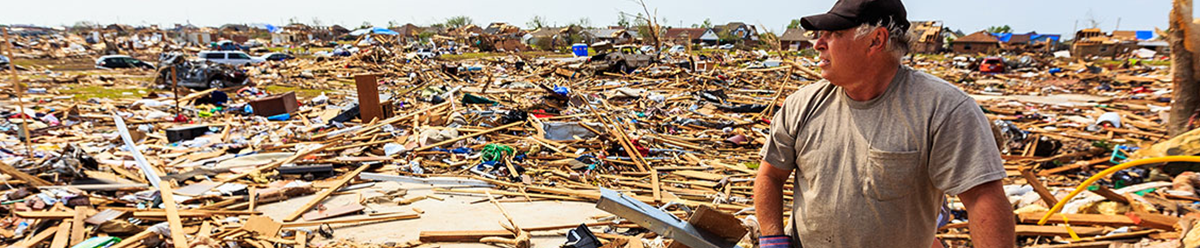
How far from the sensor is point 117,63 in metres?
24.9

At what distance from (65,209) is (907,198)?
260 inches

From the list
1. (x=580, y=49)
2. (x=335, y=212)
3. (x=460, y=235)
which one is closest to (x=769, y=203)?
(x=460, y=235)

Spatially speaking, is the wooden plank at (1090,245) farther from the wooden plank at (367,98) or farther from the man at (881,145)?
the wooden plank at (367,98)

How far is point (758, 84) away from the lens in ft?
60.7

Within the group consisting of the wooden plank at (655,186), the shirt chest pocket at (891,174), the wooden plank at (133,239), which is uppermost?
the shirt chest pocket at (891,174)

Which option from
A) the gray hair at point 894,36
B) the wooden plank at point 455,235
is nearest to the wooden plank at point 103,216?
the wooden plank at point 455,235

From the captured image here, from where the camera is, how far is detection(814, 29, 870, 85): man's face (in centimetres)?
159

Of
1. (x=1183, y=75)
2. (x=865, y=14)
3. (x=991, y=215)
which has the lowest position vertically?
(x=1183, y=75)

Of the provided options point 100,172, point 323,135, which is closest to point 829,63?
point 100,172

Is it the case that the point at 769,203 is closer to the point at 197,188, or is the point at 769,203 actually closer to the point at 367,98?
the point at 197,188

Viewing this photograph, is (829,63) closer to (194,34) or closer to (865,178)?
(865,178)

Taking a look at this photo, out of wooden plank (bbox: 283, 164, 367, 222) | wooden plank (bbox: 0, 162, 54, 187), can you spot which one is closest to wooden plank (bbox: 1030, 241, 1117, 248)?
wooden plank (bbox: 283, 164, 367, 222)

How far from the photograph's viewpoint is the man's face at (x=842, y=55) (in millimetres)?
1594

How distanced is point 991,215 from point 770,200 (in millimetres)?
665
